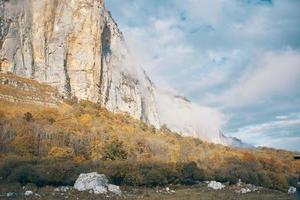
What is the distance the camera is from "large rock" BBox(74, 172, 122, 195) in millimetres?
57062

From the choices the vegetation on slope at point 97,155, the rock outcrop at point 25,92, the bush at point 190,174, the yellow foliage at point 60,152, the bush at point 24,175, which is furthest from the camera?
the rock outcrop at point 25,92

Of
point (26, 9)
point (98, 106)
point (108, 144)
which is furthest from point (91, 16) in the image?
point (108, 144)

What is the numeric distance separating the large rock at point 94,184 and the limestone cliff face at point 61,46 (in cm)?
8017

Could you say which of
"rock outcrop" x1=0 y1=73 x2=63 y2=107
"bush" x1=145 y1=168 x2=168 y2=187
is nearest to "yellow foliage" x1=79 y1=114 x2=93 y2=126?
"rock outcrop" x1=0 y1=73 x2=63 y2=107

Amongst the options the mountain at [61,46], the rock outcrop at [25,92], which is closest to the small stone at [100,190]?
the rock outcrop at [25,92]

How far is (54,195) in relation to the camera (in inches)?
2045

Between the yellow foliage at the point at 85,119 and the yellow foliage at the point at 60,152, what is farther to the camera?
the yellow foliage at the point at 85,119

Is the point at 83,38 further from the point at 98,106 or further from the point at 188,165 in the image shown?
the point at 188,165

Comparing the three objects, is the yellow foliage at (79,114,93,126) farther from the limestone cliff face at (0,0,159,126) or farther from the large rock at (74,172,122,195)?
the large rock at (74,172,122,195)

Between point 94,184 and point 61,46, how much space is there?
9241cm

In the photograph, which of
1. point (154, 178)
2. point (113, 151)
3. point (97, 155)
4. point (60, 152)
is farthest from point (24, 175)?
point (113, 151)

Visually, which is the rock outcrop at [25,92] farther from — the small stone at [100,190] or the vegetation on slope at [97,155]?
the small stone at [100,190]

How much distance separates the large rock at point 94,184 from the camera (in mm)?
57062

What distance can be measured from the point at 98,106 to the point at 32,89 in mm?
21333
